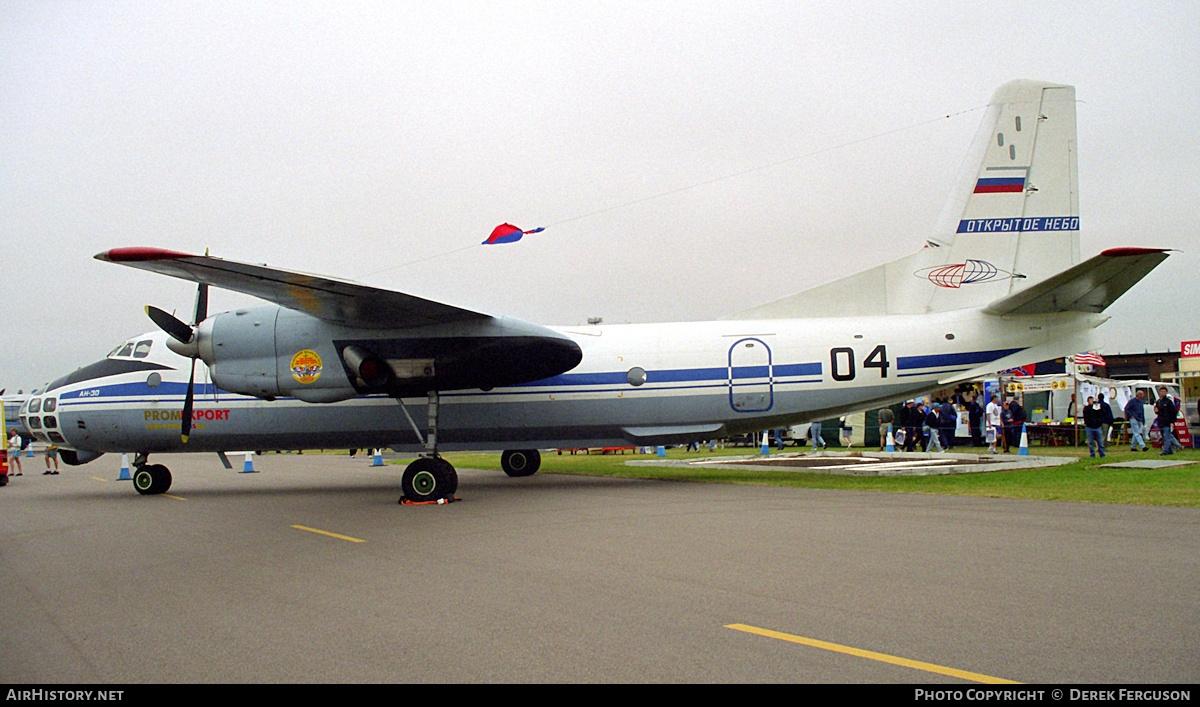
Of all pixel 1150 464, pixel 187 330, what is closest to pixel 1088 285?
pixel 1150 464

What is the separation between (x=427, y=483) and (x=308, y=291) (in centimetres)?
377

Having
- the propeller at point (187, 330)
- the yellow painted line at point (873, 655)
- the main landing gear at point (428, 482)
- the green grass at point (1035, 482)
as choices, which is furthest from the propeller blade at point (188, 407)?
the yellow painted line at point (873, 655)

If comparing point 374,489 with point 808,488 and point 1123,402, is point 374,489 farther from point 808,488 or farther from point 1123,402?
point 1123,402

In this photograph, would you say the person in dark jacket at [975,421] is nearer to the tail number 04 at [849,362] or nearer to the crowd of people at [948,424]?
the crowd of people at [948,424]

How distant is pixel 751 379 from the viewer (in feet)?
49.3

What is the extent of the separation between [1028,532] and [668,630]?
5.33 m

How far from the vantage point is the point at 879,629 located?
4805 millimetres

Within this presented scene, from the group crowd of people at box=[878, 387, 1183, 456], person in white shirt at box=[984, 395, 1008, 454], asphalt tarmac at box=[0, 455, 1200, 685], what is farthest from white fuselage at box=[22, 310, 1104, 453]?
person in white shirt at box=[984, 395, 1008, 454]

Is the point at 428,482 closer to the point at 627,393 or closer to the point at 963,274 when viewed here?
the point at 627,393

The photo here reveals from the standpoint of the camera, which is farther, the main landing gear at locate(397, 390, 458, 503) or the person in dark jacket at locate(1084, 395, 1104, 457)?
the person in dark jacket at locate(1084, 395, 1104, 457)

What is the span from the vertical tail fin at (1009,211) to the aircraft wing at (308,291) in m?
8.86

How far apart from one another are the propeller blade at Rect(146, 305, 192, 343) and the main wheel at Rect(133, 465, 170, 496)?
153 inches

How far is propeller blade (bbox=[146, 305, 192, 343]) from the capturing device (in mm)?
13430

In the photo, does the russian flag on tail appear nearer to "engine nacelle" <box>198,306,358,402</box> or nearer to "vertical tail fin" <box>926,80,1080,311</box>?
"engine nacelle" <box>198,306,358,402</box>
